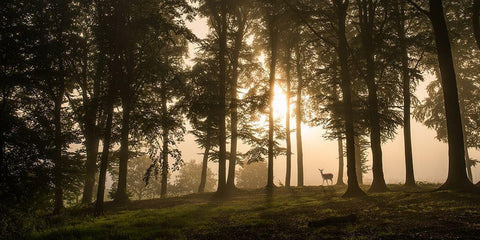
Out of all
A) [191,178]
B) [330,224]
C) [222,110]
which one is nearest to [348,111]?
[222,110]

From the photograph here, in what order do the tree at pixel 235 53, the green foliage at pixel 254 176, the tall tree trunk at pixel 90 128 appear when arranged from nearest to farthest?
the tall tree trunk at pixel 90 128, the tree at pixel 235 53, the green foliage at pixel 254 176

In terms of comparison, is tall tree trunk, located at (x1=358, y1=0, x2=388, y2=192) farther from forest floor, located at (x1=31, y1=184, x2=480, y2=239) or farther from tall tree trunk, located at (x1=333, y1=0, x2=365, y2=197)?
forest floor, located at (x1=31, y1=184, x2=480, y2=239)

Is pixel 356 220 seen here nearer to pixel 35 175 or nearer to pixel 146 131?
pixel 146 131

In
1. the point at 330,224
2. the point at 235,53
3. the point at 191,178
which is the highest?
the point at 235,53

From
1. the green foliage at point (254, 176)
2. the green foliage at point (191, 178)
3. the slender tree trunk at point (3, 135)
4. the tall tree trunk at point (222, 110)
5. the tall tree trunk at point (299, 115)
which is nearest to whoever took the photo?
the slender tree trunk at point (3, 135)

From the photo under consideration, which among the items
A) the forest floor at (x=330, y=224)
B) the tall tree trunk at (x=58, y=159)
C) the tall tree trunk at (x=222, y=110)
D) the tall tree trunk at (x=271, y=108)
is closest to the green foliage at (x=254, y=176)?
Result: the tall tree trunk at (x=271, y=108)

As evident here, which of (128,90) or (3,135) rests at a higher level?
(128,90)

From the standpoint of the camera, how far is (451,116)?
11344 millimetres

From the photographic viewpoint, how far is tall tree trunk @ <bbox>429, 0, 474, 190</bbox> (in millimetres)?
10914

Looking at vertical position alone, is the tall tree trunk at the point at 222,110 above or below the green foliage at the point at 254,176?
above

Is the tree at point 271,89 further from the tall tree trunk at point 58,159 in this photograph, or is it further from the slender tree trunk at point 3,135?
the slender tree trunk at point 3,135

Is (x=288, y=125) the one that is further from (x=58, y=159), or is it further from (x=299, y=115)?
(x=58, y=159)

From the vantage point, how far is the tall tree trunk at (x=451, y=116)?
10.9 m

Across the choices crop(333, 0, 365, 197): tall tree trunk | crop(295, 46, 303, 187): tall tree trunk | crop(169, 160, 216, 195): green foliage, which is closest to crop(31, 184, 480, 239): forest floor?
crop(333, 0, 365, 197): tall tree trunk
